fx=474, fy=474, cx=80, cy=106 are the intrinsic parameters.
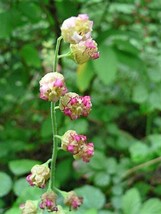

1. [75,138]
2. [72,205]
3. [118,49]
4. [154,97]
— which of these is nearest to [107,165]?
[154,97]

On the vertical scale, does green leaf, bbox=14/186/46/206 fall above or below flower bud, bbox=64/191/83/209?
below

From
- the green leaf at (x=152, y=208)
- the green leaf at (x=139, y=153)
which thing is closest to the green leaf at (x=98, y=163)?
the green leaf at (x=139, y=153)

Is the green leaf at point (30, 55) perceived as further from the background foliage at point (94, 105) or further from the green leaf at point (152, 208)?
the green leaf at point (152, 208)

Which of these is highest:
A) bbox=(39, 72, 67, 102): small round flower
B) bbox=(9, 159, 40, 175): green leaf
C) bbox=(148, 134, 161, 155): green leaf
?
bbox=(39, 72, 67, 102): small round flower

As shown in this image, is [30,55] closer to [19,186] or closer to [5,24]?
[5,24]

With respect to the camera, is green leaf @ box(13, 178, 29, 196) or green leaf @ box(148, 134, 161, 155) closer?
green leaf @ box(13, 178, 29, 196)

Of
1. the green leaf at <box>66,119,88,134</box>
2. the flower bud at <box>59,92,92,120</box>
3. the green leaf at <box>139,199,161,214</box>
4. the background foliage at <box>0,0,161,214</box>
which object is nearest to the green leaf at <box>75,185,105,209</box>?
the background foliage at <box>0,0,161,214</box>

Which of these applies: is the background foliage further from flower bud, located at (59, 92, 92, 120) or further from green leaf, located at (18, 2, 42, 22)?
flower bud, located at (59, 92, 92, 120)
